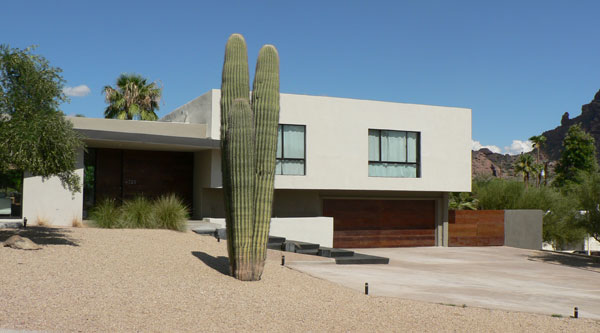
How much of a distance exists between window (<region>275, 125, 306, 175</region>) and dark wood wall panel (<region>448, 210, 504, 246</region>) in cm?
857

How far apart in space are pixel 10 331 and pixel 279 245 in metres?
11.1

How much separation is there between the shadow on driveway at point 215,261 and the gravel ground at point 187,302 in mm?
78

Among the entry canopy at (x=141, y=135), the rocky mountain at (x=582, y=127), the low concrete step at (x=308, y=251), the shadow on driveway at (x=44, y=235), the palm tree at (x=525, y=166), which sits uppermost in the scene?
the rocky mountain at (x=582, y=127)

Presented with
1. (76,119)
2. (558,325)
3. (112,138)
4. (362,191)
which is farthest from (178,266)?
(362,191)

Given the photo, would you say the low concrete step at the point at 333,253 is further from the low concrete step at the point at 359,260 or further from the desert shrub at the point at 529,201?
the desert shrub at the point at 529,201

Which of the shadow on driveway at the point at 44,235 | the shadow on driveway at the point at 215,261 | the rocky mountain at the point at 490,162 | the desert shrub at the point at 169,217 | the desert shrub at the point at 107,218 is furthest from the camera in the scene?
the rocky mountain at the point at 490,162

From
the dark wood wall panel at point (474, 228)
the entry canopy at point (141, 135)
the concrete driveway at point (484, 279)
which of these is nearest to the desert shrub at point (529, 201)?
the dark wood wall panel at point (474, 228)

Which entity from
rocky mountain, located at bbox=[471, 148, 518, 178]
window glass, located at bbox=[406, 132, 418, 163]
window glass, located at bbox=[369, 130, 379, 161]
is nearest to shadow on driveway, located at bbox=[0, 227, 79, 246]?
window glass, located at bbox=[369, 130, 379, 161]

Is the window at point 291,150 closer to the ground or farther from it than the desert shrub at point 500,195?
farther from it

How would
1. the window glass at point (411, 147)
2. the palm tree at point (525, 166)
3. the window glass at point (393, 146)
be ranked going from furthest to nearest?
1. the palm tree at point (525, 166)
2. the window glass at point (411, 147)
3. the window glass at point (393, 146)

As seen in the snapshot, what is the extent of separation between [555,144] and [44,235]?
363 ft

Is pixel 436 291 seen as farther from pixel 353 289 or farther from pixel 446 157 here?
pixel 446 157

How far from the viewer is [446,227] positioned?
26.4 meters

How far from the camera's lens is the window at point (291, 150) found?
22.0m
